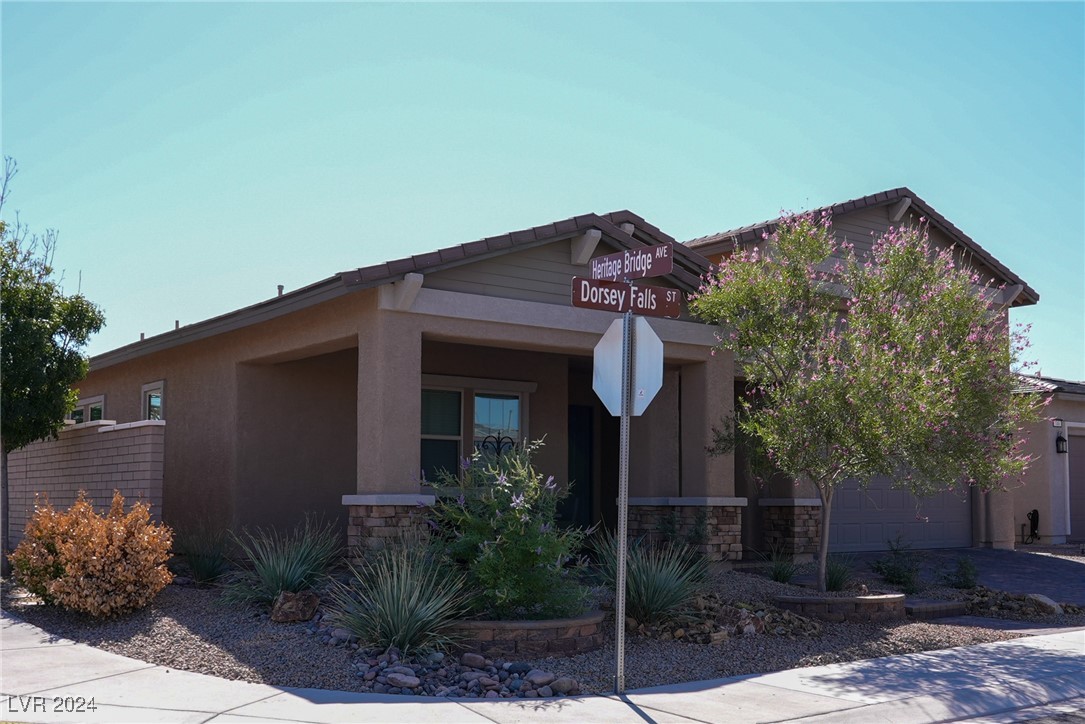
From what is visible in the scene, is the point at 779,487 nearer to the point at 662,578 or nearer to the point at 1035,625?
the point at 1035,625

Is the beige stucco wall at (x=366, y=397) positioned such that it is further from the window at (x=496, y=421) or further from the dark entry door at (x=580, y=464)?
the dark entry door at (x=580, y=464)

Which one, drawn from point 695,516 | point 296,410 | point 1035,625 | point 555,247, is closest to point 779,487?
point 695,516

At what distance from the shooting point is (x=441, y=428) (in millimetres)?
14766

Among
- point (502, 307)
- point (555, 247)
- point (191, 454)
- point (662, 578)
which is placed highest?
point (555, 247)

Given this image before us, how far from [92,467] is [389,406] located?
584 cm

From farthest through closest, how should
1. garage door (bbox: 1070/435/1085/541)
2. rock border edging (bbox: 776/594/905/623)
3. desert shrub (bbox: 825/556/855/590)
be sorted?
garage door (bbox: 1070/435/1085/541) < desert shrub (bbox: 825/556/855/590) < rock border edging (bbox: 776/594/905/623)

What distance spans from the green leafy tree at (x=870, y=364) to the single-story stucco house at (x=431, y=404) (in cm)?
151

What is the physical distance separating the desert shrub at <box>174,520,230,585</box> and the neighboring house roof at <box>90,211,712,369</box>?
8.42 feet

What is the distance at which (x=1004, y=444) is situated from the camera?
11.8 m

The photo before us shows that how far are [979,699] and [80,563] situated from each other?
26.5 ft

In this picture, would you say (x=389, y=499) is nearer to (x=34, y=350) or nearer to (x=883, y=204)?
(x=34, y=350)

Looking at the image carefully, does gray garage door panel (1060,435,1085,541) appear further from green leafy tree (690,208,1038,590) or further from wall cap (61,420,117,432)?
wall cap (61,420,117,432)

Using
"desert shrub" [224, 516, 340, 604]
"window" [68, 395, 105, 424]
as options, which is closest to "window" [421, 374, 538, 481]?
"desert shrub" [224, 516, 340, 604]

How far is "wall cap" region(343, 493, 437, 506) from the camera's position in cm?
1089
